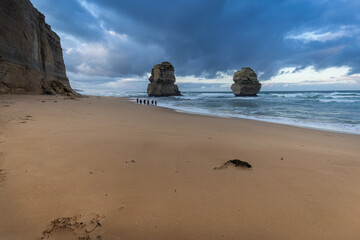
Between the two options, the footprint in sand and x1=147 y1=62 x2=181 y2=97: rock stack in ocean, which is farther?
x1=147 y1=62 x2=181 y2=97: rock stack in ocean

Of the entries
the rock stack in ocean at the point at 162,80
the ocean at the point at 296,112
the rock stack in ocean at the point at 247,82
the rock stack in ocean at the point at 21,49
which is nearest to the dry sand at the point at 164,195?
the ocean at the point at 296,112

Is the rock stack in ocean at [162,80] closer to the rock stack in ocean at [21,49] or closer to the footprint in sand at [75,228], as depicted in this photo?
the rock stack in ocean at [21,49]

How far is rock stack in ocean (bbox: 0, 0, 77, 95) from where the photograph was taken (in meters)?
12.3

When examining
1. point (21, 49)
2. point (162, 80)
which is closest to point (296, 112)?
point (21, 49)

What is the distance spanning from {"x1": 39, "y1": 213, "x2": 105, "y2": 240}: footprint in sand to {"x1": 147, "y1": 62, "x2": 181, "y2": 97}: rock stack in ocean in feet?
177

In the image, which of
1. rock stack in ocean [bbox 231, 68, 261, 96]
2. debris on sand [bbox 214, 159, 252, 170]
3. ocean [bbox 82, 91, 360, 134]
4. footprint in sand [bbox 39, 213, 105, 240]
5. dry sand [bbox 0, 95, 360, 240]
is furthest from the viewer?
rock stack in ocean [bbox 231, 68, 261, 96]

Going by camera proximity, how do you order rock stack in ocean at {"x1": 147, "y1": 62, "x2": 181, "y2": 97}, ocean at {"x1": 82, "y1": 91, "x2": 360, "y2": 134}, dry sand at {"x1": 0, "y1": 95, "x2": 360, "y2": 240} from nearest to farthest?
dry sand at {"x1": 0, "y1": 95, "x2": 360, "y2": 240}
ocean at {"x1": 82, "y1": 91, "x2": 360, "y2": 134}
rock stack in ocean at {"x1": 147, "y1": 62, "x2": 181, "y2": 97}

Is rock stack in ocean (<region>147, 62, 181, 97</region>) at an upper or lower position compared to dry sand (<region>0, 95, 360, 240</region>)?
upper

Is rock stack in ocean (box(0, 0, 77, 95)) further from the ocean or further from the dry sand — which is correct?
the dry sand

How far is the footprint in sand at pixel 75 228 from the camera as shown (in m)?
1.22

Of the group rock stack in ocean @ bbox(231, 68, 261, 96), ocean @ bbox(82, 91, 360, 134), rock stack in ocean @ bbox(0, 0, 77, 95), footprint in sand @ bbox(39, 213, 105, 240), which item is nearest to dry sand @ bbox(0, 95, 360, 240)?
footprint in sand @ bbox(39, 213, 105, 240)

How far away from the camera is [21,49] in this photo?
14211 millimetres

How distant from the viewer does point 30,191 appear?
167 cm

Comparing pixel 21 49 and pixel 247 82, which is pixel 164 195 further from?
pixel 247 82
